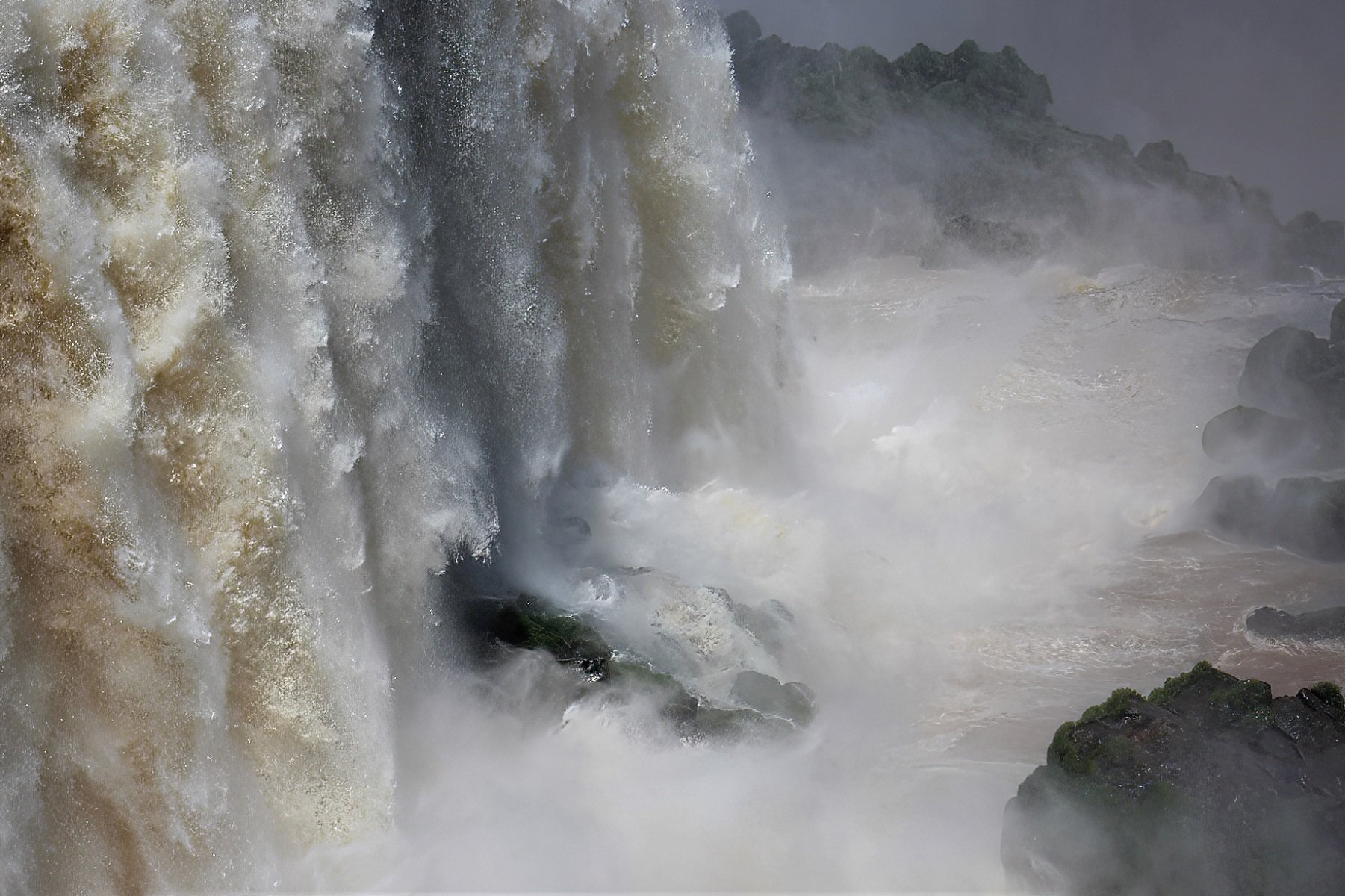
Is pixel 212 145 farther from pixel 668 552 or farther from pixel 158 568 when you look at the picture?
pixel 668 552

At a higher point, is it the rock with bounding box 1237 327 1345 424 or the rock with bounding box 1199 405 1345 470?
the rock with bounding box 1237 327 1345 424

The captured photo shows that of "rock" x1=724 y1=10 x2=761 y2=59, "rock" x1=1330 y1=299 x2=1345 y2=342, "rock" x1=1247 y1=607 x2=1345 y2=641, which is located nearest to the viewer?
"rock" x1=1247 y1=607 x2=1345 y2=641

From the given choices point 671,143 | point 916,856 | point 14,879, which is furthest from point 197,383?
point 671,143

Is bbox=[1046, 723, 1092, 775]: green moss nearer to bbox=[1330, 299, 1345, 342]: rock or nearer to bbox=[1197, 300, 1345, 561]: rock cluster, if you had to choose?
bbox=[1197, 300, 1345, 561]: rock cluster

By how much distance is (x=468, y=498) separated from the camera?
635cm

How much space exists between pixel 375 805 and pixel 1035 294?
9.92 m

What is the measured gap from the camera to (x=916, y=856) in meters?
5.51

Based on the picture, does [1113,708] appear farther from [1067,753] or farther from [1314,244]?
[1314,244]

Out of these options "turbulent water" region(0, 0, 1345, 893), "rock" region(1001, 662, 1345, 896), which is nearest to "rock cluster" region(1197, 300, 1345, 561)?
"turbulent water" region(0, 0, 1345, 893)

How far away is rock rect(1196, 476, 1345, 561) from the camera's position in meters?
8.60

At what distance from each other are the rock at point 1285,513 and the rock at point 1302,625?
1060mm

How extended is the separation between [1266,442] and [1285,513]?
1338 mm

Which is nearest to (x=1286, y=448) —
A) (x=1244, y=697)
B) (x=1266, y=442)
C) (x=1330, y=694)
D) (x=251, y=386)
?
(x=1266, y=442)

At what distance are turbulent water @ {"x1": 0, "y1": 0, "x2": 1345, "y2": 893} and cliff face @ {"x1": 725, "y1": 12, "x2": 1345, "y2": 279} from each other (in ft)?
14.9
